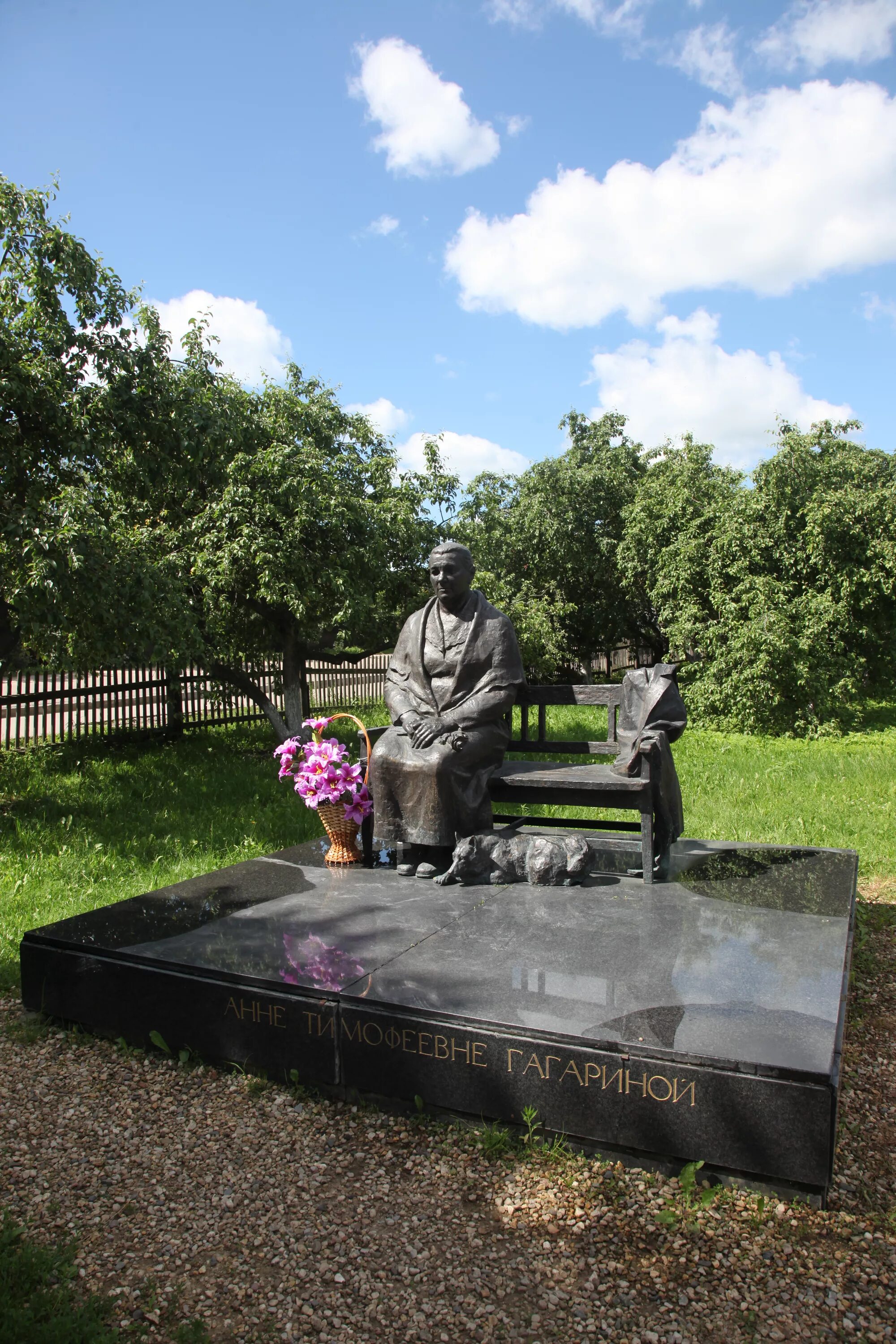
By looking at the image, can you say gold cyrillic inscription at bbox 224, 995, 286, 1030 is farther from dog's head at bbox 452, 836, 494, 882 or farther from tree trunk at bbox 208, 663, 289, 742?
tree trunk at bbox 208, 663, 289, 742

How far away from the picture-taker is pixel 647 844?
434cm

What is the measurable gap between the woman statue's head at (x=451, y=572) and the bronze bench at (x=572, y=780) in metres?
0.69

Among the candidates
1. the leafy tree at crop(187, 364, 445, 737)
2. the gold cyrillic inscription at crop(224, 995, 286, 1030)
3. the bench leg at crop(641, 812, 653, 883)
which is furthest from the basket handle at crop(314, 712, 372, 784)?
the leafy tree at crop(187, 364, 445, 737)

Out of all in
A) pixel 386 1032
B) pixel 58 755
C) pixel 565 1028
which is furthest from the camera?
pixel 58 755

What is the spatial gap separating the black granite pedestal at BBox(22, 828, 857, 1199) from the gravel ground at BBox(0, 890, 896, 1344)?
0.16m

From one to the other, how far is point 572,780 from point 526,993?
157cm

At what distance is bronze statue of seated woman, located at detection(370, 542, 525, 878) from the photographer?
452 cm

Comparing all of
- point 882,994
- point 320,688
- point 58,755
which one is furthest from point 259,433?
point 882,994

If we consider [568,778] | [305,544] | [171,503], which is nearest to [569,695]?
[568,778]

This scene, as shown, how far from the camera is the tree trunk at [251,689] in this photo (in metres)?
11.3

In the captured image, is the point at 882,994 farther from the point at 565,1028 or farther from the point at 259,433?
the point at 259,433

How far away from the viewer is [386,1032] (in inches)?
115

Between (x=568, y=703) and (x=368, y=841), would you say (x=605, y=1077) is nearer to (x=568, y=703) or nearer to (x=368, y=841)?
(x=368, y=841)

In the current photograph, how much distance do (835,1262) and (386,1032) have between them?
1385mm
